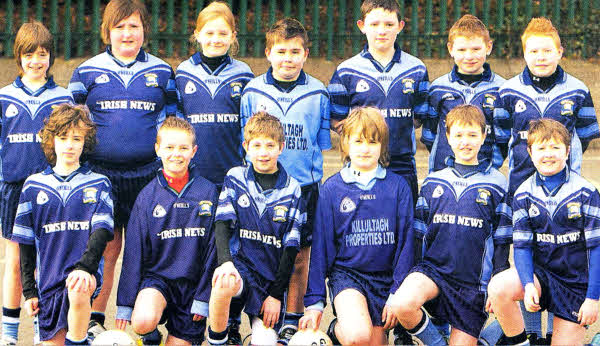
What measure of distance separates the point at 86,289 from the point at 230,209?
0.96 m

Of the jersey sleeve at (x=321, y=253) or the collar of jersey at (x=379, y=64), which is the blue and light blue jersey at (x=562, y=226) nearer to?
the jersey sleeve at (x=321, y=253)

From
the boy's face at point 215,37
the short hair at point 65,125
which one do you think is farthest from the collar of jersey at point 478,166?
the short hair at point 65,125

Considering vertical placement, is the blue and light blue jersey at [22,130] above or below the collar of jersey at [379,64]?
below

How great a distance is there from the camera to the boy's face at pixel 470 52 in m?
6.80

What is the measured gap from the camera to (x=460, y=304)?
621cm

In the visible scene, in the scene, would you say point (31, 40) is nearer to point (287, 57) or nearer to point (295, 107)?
point (287, 57)

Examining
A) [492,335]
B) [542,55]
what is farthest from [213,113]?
[492,335]

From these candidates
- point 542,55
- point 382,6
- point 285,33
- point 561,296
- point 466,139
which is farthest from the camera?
point 382,6

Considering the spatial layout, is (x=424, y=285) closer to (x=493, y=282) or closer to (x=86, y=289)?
(x=493, y=282)

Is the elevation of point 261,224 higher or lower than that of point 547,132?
lower

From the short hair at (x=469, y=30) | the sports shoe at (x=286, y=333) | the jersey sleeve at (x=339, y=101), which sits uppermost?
the short hair at (x=469, y=30)

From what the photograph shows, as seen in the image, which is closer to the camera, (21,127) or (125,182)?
(21,127)

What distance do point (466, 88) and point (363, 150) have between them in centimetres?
98

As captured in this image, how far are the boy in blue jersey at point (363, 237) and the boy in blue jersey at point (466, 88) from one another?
25.0 inches
